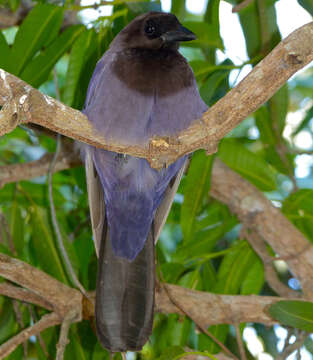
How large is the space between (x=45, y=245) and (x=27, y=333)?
28.1 inches

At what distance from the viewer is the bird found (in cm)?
238

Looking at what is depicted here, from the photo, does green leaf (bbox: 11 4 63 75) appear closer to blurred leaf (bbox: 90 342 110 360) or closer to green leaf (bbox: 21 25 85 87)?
green leaf (bbox: 21 25 85 87)

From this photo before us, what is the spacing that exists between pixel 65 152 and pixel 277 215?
47.0 inches

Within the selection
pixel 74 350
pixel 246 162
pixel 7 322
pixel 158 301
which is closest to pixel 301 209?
pixel 246 162

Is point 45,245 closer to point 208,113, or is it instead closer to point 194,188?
point 194,188

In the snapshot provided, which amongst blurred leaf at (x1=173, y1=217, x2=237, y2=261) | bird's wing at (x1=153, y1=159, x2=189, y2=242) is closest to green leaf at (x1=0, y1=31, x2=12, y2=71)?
bird's wing at (x1=153, y1=159, x2=189, y2=242)

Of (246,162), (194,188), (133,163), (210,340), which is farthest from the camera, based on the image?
(246,162)

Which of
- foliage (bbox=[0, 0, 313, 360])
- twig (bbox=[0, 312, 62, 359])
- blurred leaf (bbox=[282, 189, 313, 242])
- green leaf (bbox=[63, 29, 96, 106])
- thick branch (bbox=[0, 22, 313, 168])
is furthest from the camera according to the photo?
blurred leaf (bbox=[282, 189, 313, 242])

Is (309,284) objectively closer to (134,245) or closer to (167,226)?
(134,245)

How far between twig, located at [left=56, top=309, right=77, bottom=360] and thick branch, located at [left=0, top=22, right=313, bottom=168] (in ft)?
2.46

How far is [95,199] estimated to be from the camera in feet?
8.86

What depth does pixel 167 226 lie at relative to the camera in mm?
4859

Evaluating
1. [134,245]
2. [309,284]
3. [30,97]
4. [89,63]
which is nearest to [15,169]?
[89,63]

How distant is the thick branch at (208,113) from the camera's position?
1895 millimetres
